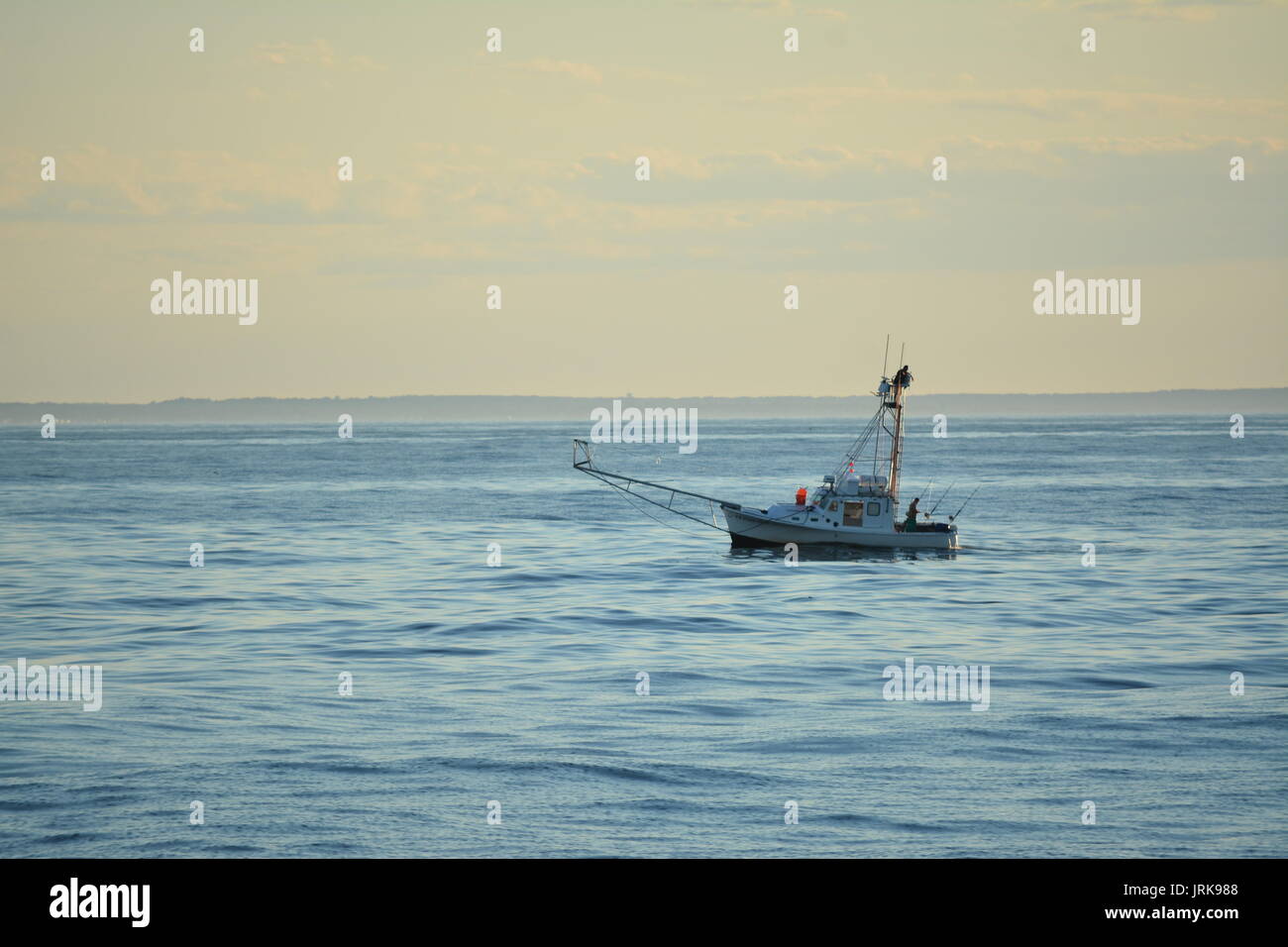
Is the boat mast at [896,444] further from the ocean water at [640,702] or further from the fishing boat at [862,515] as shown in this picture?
the ocean water at [640,702]

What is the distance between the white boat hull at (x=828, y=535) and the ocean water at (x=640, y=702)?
1.00 m

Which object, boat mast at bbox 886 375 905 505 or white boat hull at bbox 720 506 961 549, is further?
white boat hull at bbox 720 506 961 549

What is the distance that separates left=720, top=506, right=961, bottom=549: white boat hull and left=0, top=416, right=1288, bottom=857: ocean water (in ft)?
3.30

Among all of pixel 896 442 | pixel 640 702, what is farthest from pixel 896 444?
pixel 640 702

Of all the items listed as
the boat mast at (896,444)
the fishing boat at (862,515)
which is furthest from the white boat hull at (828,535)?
the boat mast at (896,444)

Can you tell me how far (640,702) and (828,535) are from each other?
1446 inches

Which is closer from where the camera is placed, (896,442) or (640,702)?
(640,702)

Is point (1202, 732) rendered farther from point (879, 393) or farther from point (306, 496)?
point (306, 496)

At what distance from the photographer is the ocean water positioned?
2097 centimetres

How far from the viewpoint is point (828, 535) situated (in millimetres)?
66250

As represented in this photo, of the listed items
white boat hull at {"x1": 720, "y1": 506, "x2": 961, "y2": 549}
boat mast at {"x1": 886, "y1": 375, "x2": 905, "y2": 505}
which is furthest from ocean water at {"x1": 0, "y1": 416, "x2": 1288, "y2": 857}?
boat mast at {"x1": 886, "y1": 375, "x2": 905, "y2": 505}

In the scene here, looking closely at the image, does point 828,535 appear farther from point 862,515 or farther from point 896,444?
point 896,444

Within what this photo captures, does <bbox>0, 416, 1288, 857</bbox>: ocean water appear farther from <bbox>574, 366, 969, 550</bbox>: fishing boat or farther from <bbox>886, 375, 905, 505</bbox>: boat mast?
<bbox>886, 375, 905, 505</bbox>: boat mast

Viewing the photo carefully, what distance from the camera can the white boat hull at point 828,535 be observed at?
6600 centimetres
